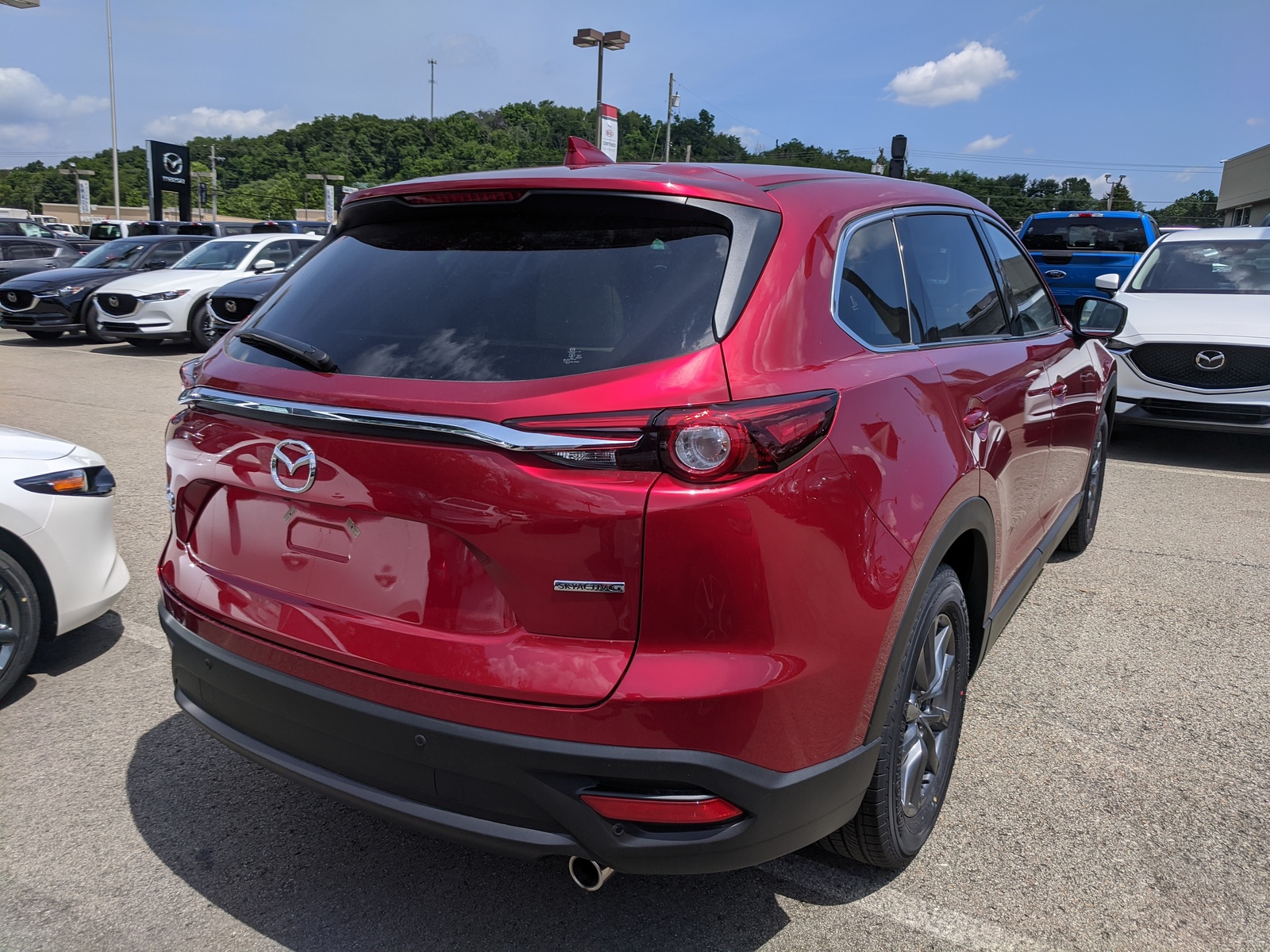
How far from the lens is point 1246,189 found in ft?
175

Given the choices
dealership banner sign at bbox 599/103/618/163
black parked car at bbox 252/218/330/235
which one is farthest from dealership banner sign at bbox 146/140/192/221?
dealership banner sign at bbox 599/103/618/163

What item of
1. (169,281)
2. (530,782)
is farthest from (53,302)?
(530,782)

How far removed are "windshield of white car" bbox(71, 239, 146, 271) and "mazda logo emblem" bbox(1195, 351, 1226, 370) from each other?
1609 centimetres

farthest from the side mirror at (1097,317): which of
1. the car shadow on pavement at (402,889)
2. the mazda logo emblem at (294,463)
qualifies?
the mazda logo emblem at (294,463)

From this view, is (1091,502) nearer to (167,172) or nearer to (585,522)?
(585,522)

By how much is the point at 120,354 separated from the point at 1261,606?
568 inches

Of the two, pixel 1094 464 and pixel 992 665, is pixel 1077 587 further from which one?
pixel 992 665

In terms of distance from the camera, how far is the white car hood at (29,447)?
3525 mm

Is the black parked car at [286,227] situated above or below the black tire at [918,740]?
above

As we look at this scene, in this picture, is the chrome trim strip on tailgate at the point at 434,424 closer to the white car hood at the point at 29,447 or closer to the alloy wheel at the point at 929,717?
the alloy wheel at the point at 929,717

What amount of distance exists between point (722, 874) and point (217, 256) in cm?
1524

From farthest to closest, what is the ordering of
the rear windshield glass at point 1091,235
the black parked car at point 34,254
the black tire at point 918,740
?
the black parked car at point 34,254, the rear windshield glass at point 1091,235, the black tire at point 918,740

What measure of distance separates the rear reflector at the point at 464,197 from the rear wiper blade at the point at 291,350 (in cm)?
Result: 45

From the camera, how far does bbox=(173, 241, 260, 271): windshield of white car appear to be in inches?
594
